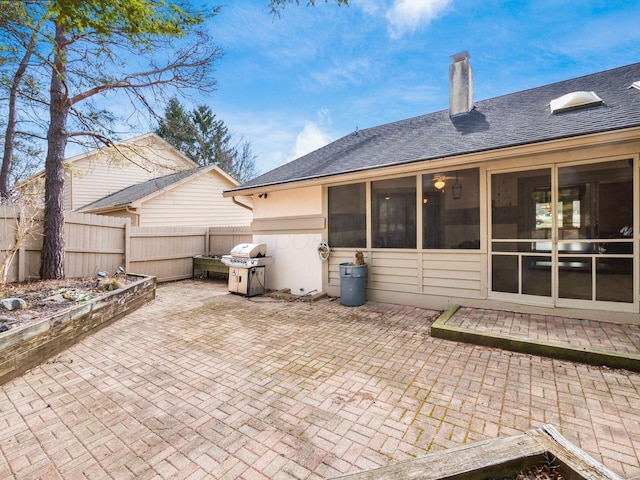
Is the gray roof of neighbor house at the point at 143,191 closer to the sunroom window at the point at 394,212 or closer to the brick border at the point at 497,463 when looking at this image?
the sunroom window at the point at 394,212

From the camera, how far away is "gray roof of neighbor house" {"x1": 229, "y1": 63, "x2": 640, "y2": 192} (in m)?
4.25

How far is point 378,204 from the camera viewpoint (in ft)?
19.5

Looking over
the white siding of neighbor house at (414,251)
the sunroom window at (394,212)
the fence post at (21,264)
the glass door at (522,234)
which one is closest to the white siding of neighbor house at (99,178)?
the fence post at (21,264)

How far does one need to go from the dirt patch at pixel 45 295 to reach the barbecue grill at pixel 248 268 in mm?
2253

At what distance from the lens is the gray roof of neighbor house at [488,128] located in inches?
167

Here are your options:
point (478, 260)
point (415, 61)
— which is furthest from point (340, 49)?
point (478, 260)

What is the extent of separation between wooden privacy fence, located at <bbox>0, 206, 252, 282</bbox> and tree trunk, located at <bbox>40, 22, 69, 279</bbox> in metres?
0.25

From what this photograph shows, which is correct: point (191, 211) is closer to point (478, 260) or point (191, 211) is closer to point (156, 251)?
point (156, 251)

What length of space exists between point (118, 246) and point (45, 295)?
313cm

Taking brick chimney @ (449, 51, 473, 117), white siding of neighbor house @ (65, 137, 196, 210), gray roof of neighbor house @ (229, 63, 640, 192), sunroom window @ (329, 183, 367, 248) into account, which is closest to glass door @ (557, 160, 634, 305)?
gray roof of neighbor house @ (229, 63, 640, 192)

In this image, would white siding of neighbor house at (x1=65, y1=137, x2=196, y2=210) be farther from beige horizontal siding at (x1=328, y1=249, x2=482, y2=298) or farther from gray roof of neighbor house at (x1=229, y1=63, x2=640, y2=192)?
beige horizontal siding at (x1=328, y1=249, x2=482, y2=298)

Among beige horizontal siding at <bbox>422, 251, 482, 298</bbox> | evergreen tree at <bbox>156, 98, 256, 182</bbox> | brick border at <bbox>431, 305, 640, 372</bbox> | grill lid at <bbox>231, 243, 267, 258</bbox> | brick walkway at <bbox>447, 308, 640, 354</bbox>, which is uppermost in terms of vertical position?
evergreen tree at <bbox>156, 98, 256, 182</bbox>

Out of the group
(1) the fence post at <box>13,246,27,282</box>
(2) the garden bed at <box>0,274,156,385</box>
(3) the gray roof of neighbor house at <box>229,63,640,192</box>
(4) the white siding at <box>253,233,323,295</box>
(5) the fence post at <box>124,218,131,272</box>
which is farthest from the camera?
(5) the fence post at <box>124,218,131,272</box>

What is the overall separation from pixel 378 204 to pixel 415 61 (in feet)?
21.5
